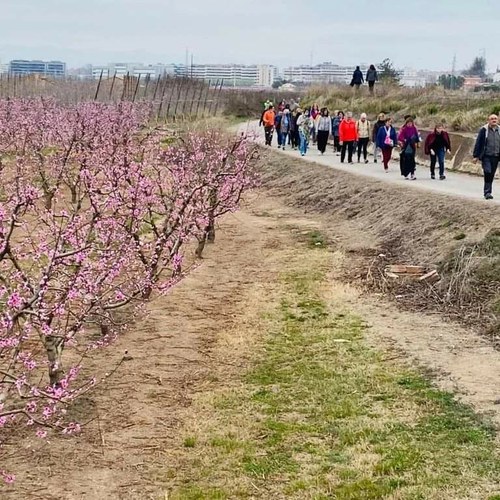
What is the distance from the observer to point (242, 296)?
11.6 metres

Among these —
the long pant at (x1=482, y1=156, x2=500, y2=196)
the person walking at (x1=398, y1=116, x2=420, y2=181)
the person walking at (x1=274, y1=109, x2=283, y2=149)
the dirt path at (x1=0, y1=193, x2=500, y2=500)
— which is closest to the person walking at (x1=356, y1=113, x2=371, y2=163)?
Result: the person walking at (x1=398, y1=116, x2=420, y2=181)

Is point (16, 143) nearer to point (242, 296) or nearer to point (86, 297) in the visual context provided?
point (242, 296)

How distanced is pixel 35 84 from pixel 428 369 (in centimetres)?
3604

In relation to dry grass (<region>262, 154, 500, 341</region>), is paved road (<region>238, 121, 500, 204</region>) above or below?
above

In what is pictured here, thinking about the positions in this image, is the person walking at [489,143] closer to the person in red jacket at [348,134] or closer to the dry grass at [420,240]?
the dry grass at [420,240]

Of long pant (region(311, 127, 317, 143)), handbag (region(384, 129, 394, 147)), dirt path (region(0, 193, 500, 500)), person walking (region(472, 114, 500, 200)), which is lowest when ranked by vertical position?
dirt path (region(0, 193, 500, 500))

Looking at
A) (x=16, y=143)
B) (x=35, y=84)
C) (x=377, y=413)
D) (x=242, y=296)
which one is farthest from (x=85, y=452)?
(x=35, y=84)

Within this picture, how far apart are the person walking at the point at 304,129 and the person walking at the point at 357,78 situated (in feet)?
26.5

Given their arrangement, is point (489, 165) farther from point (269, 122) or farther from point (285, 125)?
point (269, 122)

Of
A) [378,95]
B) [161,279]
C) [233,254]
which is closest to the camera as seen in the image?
[161,279]

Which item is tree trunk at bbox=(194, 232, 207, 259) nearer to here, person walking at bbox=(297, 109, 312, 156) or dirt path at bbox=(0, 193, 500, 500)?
dirt path at bbox=(0, 193, 500, 500)

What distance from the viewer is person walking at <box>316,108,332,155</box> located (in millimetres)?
25172

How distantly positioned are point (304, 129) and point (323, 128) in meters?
1.03

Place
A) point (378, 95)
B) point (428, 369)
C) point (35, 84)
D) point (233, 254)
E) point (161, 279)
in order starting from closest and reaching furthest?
point (428, 369)
point (161, 279)
point (233, 254)
point (378, 95)
point (35, 84)
